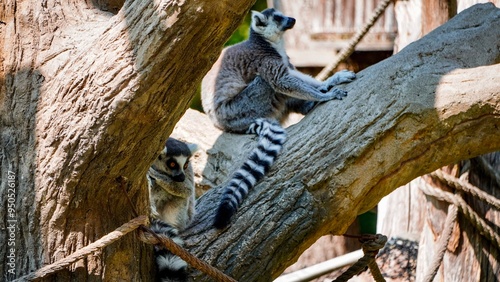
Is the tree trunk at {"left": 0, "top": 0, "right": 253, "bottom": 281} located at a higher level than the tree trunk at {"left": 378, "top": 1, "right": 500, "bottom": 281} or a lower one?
higher

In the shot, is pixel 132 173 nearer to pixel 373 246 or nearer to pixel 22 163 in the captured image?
pixel 22 163

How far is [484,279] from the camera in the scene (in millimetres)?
4520

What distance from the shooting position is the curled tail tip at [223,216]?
297 centimetres

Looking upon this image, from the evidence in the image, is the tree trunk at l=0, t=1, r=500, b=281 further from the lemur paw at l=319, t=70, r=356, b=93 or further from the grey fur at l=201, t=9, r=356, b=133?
the grey fur at l=201, t=9, r=356, b=133

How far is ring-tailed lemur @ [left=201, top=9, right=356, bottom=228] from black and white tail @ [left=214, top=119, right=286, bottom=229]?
0.48 meters

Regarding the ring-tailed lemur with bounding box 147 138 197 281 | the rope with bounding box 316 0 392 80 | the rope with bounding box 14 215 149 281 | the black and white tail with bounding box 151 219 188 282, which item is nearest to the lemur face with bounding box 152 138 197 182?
the ring-tailed lemur with bounding box 147 138 197 281

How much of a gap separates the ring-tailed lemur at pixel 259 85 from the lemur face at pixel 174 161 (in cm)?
56

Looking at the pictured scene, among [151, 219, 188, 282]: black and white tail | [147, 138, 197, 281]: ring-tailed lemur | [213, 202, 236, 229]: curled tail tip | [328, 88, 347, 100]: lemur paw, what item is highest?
[328, 88, 347, 100]: lemur paw

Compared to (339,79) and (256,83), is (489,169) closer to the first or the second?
(339,79)

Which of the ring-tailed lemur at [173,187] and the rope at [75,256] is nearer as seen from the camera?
the rope at [75,256]

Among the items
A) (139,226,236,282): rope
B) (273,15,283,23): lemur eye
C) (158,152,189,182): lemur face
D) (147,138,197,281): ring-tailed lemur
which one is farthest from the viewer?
(273,15,283,23): lemur eye

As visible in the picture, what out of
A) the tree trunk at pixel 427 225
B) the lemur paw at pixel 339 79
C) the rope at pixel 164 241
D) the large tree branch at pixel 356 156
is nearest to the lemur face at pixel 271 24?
the tree trunk at pixel 427 225

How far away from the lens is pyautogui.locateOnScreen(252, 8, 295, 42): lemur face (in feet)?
17.4

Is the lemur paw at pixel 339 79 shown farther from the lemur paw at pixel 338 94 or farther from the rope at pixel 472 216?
the rope at pixel 472 216
